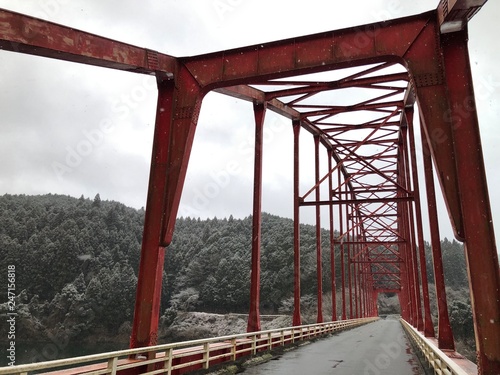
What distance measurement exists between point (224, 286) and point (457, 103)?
96472mm

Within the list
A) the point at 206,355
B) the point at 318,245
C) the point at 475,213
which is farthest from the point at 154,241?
the point at 318,245

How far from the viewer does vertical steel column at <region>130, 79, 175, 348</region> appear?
10148 millimetres

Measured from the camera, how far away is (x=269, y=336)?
15086 mm

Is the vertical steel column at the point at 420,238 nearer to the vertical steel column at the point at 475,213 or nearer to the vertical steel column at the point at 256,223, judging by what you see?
the vertical steel column at the point at 256,223

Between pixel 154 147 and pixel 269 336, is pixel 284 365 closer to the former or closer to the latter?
pixel 269 336

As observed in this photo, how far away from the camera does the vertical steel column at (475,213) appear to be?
8.02 metres

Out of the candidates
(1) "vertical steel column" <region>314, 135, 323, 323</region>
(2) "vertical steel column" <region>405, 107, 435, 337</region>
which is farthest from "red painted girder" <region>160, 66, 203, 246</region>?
(1) "vertical steel column" <region>314, 135, 323, 323</region>

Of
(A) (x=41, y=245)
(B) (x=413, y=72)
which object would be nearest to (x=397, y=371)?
(B) (x=413, y=72)

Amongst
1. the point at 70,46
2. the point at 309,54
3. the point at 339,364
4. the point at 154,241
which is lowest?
the point at 339,364

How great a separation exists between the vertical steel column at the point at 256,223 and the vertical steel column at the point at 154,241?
5445 mm

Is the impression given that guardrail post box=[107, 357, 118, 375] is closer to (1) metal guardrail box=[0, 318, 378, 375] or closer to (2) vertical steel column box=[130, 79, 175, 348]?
(1) metal guardrail box=[0, 318, 378, 375]

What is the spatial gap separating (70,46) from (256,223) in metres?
9.51

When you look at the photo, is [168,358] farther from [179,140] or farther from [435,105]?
[435,105]

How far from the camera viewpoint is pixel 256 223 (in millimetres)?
16359
